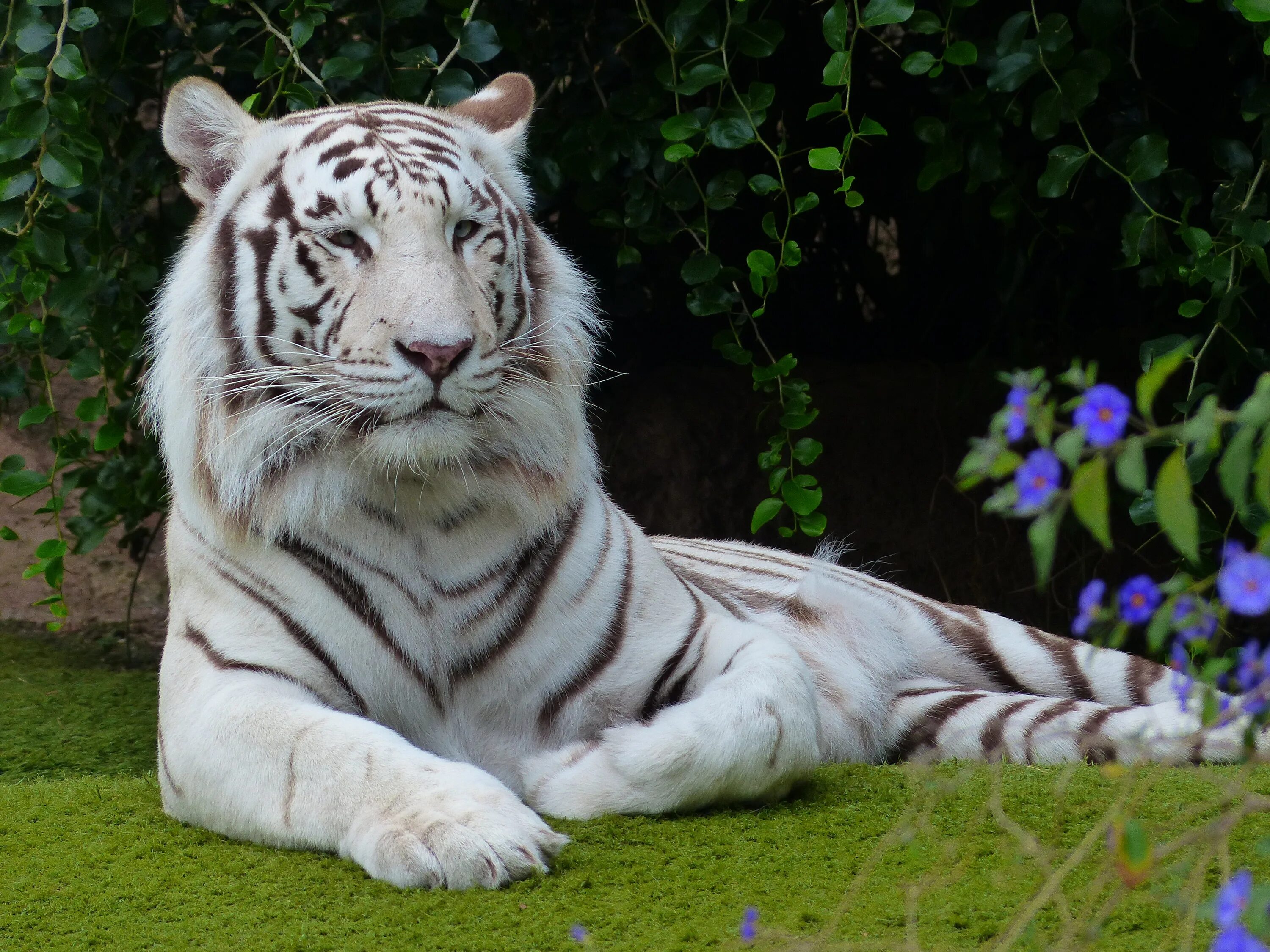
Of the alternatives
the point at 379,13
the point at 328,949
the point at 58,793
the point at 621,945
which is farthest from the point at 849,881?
the point at 379,13

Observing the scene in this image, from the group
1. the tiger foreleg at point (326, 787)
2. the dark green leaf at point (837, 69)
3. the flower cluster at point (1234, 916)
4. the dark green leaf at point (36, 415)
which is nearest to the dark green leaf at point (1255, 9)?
the dark green leaf at point (837, 69)

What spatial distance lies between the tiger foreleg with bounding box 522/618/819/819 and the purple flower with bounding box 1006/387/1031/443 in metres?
1.07

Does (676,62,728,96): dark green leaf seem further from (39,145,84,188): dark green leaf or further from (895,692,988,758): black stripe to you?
(895,692,988,758): black stripe

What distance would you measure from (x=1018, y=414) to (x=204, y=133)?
1798mm

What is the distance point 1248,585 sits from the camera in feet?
2.89

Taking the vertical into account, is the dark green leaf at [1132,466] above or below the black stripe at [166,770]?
above

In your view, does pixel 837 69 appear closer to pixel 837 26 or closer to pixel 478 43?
pixel 837 26

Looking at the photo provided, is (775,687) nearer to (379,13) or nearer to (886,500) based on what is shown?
(379,13)

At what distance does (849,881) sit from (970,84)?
1.90 meters

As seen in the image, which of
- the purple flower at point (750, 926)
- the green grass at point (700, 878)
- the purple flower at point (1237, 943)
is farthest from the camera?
the green grass at point (700, 878)

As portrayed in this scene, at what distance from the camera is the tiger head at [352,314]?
211 centimetres

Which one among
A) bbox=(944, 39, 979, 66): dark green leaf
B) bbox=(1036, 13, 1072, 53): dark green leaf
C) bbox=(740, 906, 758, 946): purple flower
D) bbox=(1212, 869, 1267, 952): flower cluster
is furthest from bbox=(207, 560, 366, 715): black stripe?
bbox=(1036, 13, 1072, 53): dark green leaf

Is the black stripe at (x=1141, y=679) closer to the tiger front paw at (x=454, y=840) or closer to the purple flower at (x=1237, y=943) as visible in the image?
the tiger front paw at (x=454, y=840)

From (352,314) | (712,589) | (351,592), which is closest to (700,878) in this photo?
(351,592)
